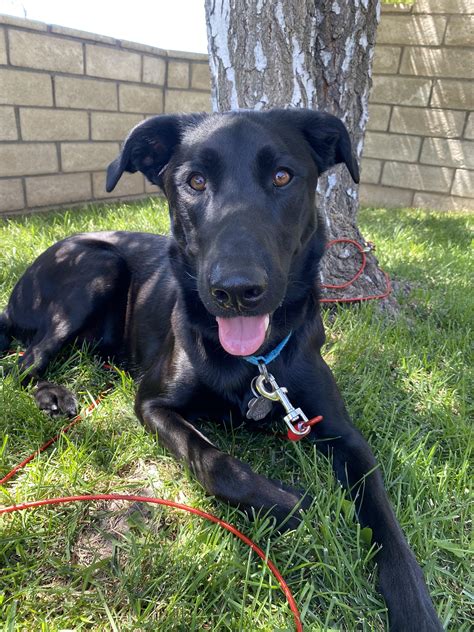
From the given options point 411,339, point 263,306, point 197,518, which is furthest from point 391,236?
point 197,518

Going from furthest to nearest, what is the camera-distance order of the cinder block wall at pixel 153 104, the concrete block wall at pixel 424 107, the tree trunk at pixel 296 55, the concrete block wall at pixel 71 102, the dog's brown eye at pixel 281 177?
the concrete block wall at pixel 424 107
the cinder block wall at pixel 153 104
the concrete block wall at pixel 71 102
the tree trunk at pixel 296 55
the dog's brown eye at pixel 281 177

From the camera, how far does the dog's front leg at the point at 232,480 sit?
132 centimetres

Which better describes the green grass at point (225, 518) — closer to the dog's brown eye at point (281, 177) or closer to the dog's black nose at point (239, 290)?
the dog's black nose at point (239, 290)

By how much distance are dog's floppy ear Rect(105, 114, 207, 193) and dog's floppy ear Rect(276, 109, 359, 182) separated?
399 millimetres

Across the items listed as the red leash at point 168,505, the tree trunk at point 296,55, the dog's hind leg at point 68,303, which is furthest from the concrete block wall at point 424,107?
the red leash at point 168,505

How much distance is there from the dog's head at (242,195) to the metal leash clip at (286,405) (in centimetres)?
17

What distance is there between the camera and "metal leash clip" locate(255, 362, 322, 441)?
160cm

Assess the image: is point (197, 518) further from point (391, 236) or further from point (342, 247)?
point (391, 236)

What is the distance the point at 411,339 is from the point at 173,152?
154 cm

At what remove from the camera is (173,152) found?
6.40 ft

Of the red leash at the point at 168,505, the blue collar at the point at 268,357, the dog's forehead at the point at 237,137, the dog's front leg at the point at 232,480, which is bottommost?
the red leash at the point at 168,505

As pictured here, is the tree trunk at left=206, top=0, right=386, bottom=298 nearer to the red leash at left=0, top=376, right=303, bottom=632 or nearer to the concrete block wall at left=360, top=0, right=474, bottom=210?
the red leash at left=0, top=376, right=303, bottom=632

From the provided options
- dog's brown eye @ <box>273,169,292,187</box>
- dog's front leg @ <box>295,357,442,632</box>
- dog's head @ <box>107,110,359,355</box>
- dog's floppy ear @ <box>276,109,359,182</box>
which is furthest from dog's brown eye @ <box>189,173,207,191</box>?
dog's front leg @ <box>295,357,442,632</box>

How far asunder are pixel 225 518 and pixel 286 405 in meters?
0.42
